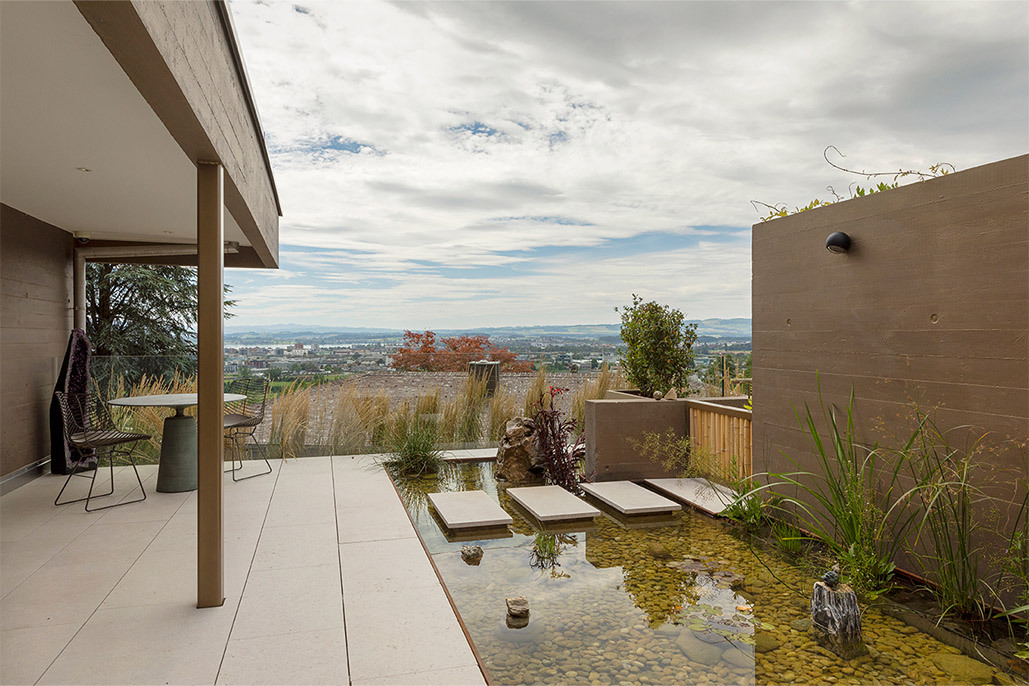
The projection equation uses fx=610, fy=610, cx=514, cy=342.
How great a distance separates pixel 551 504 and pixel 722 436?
1673 mm

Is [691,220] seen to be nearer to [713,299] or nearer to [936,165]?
[713,299]

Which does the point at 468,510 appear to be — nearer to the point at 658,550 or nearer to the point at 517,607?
the point at 658,550

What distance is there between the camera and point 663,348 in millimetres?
6660

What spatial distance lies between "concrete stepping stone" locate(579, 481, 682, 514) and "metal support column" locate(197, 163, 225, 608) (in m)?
2.83

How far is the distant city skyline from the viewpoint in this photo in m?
5.99

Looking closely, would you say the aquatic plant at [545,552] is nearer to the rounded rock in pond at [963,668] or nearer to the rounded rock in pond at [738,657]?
the rounded rock in pond at [738,657]

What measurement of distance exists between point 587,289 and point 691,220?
379 centimetres

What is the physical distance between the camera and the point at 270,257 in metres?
6.25

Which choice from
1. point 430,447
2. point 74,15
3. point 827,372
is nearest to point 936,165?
point 827,372

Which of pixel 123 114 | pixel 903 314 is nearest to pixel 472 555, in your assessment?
pixel 903 314

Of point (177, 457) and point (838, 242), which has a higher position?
point (838, 242)

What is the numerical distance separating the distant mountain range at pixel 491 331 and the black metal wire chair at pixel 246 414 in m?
0.56

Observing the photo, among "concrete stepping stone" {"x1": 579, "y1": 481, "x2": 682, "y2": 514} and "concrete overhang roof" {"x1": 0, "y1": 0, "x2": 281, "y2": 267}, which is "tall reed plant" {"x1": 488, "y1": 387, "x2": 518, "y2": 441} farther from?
"concrete overhang roof" {"x1": 0, "y1": 0, "x2": 281, "y2": 267}

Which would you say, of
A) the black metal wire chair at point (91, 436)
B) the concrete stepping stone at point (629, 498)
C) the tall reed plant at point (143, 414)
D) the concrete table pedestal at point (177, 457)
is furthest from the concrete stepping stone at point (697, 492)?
the tall reed plant at point (143, 414)
